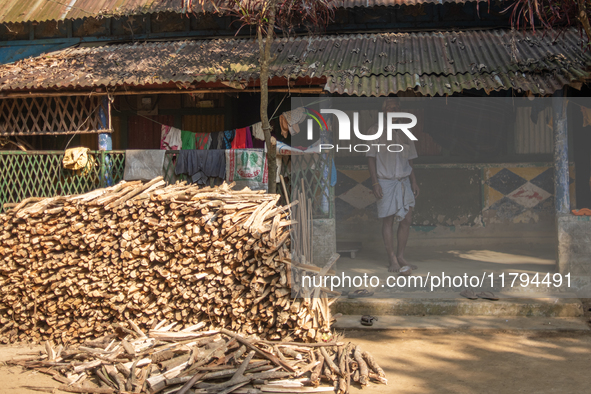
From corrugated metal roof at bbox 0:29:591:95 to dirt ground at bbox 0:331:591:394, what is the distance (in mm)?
3364

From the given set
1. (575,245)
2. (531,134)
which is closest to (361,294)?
(575,245)

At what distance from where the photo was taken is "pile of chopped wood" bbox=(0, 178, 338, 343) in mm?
5094

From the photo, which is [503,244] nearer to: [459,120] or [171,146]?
[459,120]

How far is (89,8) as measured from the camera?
32.2 ft

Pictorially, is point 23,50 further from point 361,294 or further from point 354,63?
point 361,294

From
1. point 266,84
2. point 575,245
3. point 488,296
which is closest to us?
point 488,296

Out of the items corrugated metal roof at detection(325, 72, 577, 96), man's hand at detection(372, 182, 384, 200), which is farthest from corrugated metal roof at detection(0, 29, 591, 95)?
man's hand at detection(372, 182, 384, 200)

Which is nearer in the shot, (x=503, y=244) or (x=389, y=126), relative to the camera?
(x=389, y=126)

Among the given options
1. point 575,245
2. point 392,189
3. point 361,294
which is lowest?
point 361,294

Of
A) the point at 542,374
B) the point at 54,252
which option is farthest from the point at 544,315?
the point at 54,252

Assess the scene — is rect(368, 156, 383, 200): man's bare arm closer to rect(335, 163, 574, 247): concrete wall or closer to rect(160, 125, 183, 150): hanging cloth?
rect(335, 163, 574, 247): concrete wall

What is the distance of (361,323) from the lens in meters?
6.07

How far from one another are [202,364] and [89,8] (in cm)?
793

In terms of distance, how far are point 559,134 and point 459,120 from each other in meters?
2.52
